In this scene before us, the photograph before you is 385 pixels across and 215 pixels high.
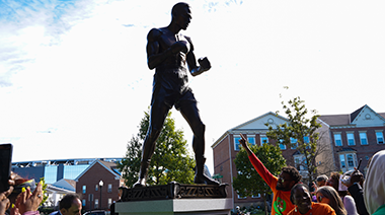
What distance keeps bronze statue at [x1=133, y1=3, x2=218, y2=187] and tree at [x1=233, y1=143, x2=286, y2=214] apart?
86.1ft

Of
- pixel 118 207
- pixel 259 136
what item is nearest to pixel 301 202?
pixel 118 207

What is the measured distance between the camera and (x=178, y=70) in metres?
4.35

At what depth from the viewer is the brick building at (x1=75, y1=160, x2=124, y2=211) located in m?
55.3

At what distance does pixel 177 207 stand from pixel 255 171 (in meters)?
28.5

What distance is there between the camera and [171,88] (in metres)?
4.25

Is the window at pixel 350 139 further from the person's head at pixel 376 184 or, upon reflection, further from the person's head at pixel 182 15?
the person's head at pixel 376 184

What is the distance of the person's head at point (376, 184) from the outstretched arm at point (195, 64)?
129 inches

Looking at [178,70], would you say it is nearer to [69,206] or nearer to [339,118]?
[69,206]

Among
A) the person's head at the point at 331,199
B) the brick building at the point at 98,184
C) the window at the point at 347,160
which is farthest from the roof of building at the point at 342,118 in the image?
the person's head at the point at 331,199

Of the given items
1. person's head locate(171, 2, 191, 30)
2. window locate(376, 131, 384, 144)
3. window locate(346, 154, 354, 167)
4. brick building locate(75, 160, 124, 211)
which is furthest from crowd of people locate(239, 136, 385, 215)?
brick building locate(75, 160, 124, 211)

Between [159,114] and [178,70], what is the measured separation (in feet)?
2.31

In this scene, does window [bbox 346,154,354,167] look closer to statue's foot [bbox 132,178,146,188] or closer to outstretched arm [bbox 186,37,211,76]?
outstretched arm [bbox 186,37,211,76]

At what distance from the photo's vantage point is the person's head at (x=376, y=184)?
4.94 feet

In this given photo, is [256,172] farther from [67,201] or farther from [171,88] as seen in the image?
[67,201]
